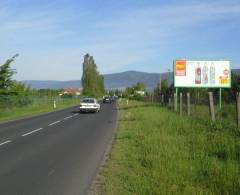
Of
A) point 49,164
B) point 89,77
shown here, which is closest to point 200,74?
point 49,164

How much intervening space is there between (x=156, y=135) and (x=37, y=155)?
467cm

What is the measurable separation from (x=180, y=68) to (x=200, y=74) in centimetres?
190

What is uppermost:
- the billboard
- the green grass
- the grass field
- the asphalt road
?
the billboard

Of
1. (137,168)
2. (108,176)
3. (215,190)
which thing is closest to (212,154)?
(137,168)

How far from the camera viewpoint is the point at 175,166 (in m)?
10.0

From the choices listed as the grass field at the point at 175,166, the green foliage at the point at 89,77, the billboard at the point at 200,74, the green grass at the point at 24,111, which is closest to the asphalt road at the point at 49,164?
the grass field at the point at 175,166

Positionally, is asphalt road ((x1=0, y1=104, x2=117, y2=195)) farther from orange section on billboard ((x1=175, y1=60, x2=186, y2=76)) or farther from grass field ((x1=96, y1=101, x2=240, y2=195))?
orange section on billboard ((x1=175, y1=60, x2=186, y2=76))

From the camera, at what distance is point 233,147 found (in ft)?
39.1

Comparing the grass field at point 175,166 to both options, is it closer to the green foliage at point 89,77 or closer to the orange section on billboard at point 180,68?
the orange section on billboard at point 180,68

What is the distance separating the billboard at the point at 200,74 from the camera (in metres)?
44.2

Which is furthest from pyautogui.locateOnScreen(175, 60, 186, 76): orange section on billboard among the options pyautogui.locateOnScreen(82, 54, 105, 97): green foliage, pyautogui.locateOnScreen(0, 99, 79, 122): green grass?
pyautogui.locateOnScreen(82, 54, 105, 97): green foliage

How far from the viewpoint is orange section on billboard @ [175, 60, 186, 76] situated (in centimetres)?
4431

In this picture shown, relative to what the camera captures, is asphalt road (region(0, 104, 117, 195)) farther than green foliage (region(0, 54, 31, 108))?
No

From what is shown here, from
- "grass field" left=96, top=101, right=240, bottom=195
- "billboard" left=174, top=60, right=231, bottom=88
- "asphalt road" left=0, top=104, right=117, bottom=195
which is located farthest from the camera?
"billboard" left=174, top=60, right=231, bottom=88
